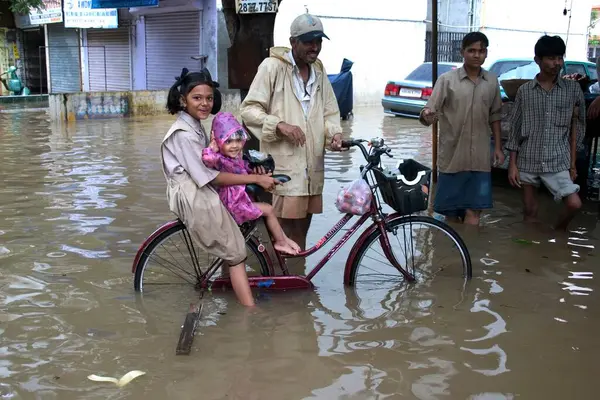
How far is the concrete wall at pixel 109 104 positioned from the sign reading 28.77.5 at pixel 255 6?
9.59m

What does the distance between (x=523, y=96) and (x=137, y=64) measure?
1837cm

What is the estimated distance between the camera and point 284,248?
13.8ft

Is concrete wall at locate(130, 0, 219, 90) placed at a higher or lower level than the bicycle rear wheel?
higher

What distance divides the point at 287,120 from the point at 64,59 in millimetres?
22203

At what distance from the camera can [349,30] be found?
21375mm

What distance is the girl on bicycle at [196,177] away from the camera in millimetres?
3838

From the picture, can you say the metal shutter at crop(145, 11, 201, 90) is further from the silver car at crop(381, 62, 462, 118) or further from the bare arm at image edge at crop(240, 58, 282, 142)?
the bare arm at image edge at crop(240, 58, 282, 142)

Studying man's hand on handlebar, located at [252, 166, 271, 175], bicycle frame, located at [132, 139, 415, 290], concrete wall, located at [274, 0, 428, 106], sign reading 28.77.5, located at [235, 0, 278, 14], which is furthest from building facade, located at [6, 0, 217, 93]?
man's hand on handlebar, located at [252, 166, 271, 175]

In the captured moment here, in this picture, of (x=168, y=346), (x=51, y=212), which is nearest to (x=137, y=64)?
(x=51, y=212)

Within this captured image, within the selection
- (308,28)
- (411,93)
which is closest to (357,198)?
(308,28)

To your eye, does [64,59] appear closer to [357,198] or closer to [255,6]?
[255,6]

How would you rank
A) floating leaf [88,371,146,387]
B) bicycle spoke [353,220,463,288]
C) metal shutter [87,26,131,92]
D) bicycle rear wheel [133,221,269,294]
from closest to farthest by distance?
floating leaf [88,371,146,387], bicycle rear wheel [133,221,269,294], bicycle spoke [353,220,463,288], metal shutter [87,26,131,92]

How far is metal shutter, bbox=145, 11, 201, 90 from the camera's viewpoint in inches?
772

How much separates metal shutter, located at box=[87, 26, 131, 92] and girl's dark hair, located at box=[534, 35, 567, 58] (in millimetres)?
19131
